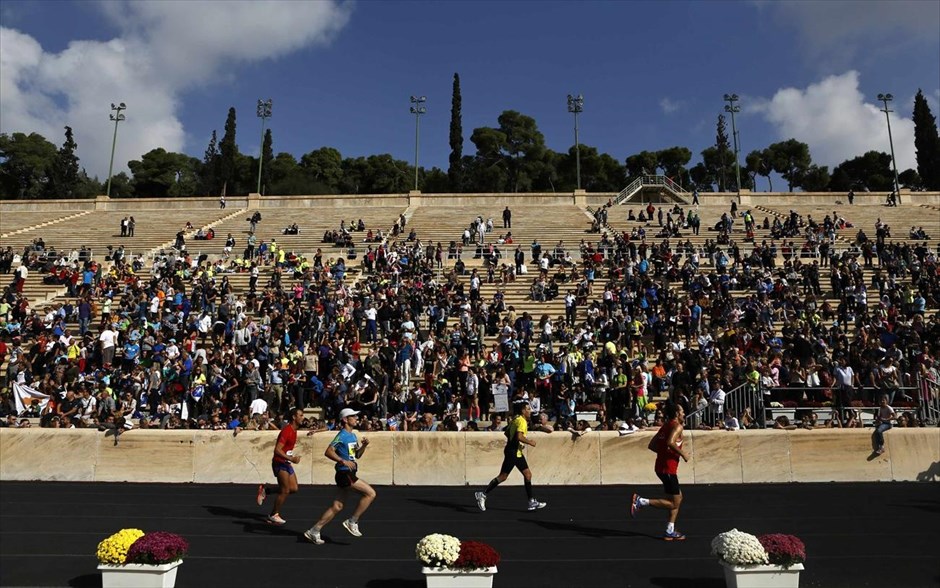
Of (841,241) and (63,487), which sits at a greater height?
(841,241)

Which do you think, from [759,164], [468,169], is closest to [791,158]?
[759,164]

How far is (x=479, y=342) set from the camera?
17766 millimetres

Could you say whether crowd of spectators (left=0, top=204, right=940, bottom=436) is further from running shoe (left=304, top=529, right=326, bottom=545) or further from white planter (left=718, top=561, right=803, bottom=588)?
white planter (left=718, top=561, right=803, bottom=588)

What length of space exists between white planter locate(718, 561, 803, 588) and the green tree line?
195ft

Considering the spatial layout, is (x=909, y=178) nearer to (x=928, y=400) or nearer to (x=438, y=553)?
(x=928, y=400)

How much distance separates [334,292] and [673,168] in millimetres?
66848

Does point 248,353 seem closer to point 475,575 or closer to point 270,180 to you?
point 475,575

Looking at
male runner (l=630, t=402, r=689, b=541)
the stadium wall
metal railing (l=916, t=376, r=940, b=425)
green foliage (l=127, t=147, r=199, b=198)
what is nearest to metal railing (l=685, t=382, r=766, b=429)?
metal railing (l=916, t=376, r=940, b=425)

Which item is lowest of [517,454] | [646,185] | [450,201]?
[517,454]

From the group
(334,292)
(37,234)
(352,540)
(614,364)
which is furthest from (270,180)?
(352,540)

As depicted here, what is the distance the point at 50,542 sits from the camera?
7.94 m

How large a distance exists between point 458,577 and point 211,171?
233 feet

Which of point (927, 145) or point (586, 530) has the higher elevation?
point (927, 145)

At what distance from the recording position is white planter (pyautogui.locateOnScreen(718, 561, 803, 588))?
5.70 m
